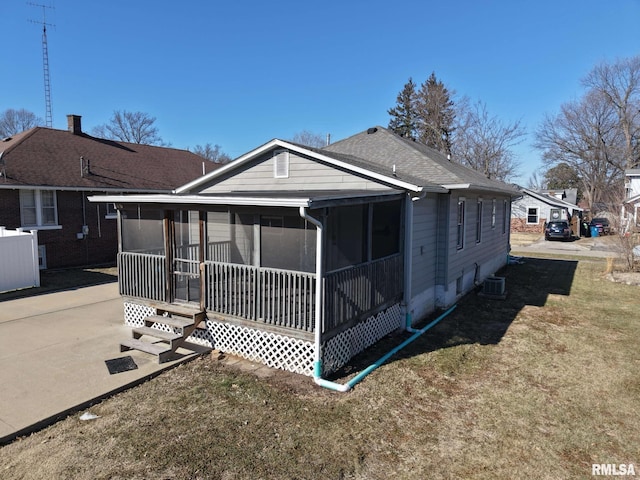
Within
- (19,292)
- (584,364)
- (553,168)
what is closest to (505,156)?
(553,168)

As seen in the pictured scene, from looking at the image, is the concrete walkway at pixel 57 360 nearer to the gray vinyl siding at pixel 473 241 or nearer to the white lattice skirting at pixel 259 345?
the white lattice skirting at pixel 259 345

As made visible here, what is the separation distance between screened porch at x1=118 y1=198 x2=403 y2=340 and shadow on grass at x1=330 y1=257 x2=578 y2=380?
691 mm

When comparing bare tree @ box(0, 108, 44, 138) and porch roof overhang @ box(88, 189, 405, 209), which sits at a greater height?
bare tree @ box(0, 108, 44, 138)

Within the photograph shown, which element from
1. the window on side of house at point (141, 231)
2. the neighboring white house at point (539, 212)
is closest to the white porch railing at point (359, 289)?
the window on side of house at point (141, 231)

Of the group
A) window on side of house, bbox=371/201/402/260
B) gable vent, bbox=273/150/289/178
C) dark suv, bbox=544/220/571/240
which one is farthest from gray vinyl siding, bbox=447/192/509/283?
dark suv, bbox=544/220/571/240

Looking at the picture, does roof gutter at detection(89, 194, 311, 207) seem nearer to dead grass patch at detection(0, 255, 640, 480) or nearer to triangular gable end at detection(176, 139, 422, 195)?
dead grass patch at detection(0, 255, 640, 480)

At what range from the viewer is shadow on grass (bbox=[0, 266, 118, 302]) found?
11.0 metres

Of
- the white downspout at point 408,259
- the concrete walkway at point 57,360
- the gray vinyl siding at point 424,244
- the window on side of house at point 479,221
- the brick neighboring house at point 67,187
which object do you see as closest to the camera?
the concrete walkway at point 57,360

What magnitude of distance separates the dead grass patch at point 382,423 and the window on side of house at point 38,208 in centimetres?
1199

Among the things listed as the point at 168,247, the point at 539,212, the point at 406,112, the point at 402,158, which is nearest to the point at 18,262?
the point at 168,247

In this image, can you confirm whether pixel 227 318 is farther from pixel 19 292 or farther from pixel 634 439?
pixel 19 292

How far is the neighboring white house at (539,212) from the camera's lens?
106 ft

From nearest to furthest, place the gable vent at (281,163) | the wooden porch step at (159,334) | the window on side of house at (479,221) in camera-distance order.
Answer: the wooden porch step at (159,334) → the gable vent at (281,163) → the window on side of house at (479,221)

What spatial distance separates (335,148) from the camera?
1366 centimetres
